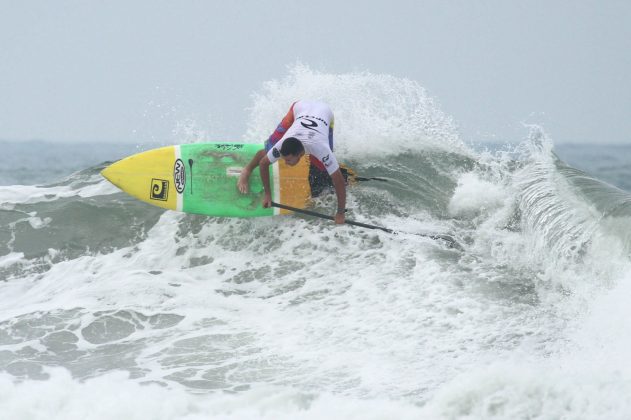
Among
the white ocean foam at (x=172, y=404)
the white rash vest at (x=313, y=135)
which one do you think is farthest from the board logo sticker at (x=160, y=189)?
the white ocean foam at (x=172, y=404)

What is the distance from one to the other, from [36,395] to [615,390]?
130 inches

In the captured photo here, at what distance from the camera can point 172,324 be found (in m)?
5.90

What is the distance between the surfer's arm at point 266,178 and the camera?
23.4 feet

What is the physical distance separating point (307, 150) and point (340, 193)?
485 millimetres

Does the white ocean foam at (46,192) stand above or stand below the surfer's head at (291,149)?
below

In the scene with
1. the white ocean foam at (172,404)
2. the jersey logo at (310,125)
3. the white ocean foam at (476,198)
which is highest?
the jersey logo at (310,125)

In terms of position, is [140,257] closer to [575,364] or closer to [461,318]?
[461,318]

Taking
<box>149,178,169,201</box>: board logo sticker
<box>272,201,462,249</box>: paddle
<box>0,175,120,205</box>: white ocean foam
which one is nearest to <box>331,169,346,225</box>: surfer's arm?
<box>272,201,462,249</box>: paddle

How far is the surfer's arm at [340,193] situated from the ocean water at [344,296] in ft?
0.81

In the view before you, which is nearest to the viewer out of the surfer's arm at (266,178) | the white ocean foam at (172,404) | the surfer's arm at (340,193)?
the white ocean foam at (172,404)

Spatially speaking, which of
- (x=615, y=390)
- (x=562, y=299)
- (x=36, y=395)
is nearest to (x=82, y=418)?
(x=36, y=395)

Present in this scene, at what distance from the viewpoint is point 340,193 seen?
6918 millimetres

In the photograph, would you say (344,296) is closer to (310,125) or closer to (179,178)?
(310,125)

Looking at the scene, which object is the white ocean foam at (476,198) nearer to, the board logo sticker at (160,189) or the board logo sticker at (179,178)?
the board logo sticker at (179,178)
